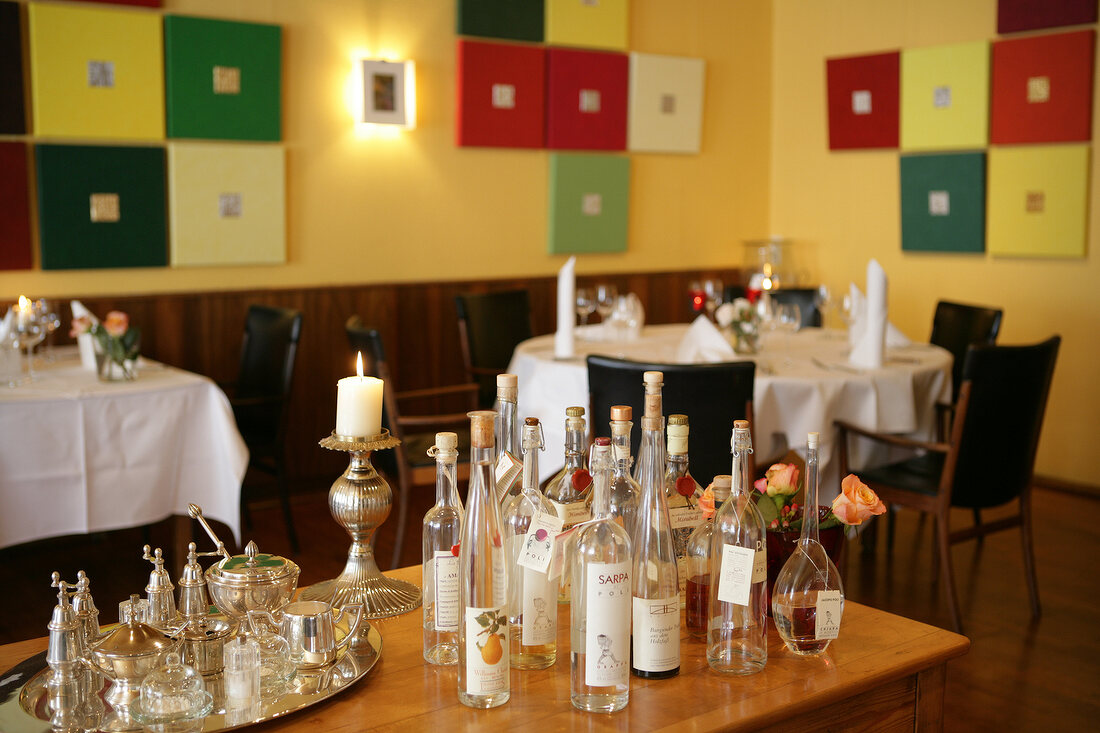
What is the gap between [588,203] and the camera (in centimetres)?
605

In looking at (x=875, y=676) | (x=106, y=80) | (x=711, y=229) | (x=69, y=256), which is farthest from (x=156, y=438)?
(x=711, y=229)

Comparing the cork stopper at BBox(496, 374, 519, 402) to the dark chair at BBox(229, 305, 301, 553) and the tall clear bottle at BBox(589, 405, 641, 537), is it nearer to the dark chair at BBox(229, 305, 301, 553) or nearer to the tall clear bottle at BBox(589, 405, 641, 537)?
the tall clear bottle at BBox(589, 405, 641, 537)

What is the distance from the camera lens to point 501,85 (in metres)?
5.60

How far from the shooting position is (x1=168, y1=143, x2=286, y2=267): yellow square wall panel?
4734 mm

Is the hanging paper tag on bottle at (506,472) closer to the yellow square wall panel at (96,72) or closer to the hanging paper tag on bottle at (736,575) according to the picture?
the hanging paper tag on bottle at (736,575)

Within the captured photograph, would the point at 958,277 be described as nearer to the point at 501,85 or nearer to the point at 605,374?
the point at 501,85

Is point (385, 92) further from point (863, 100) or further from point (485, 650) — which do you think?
point (485, 650)

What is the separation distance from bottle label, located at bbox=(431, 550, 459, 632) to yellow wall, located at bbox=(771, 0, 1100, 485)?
486 centimetres

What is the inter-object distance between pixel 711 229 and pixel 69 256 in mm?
3813

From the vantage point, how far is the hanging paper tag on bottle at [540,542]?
54.1 inches

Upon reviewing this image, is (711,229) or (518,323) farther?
(711,229)

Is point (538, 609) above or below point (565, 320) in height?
below

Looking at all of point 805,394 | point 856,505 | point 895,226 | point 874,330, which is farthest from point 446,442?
point 895,226

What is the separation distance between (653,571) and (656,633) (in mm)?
79
